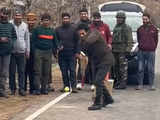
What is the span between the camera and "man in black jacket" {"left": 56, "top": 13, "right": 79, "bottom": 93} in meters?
12.5

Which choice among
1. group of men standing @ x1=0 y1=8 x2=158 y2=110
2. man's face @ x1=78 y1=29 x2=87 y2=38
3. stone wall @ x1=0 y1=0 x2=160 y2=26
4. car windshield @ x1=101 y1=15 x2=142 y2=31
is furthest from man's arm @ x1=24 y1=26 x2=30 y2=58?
stone wall @ x1=0 y1=0 x2=160 y2=26

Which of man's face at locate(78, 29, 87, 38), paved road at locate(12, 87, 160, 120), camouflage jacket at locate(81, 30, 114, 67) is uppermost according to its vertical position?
man's face at locate(78, 29, 87, 38)

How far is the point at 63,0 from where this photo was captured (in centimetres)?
2389

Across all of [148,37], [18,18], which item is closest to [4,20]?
[18,18]

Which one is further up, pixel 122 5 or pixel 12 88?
pixel 122 5

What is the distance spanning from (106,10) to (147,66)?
521 centimetres

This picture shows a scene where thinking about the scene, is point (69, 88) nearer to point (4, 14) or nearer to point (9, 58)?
point (9, 58)

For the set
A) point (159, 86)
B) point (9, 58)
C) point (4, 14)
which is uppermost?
point (4, 14)

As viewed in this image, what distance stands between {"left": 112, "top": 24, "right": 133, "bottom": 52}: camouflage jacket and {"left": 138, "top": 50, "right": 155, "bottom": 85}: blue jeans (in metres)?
0.45

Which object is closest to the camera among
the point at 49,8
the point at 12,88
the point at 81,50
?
the point at 12,88

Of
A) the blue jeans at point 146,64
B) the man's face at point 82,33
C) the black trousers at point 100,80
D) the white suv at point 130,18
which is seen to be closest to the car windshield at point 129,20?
the white suv at point 130,18

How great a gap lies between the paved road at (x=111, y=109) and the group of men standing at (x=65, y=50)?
0.37 meters

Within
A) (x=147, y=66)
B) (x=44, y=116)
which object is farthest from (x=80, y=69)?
(x=44, y=116)

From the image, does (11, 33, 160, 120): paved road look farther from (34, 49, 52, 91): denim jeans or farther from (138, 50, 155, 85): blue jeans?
(138, 50, 155, 85): blue jeans
